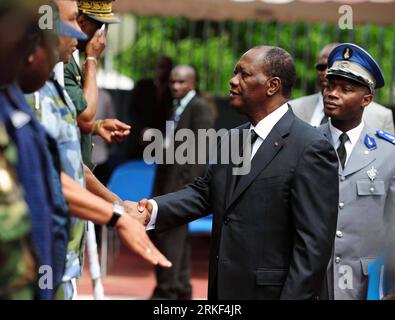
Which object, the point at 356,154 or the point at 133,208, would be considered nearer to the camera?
the point at 133,208

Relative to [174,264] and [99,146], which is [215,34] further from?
[174,264]

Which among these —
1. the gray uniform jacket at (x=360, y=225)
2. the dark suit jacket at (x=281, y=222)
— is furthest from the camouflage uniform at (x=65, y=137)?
the gray uniform jacket at (x=360, y=225)

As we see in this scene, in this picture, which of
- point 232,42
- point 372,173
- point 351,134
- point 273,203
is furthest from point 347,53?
point 232,42

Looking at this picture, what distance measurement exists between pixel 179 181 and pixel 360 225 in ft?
12.5

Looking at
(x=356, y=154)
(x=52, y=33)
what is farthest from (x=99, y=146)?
(x=52, y=33)

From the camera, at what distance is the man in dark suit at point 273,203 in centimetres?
478

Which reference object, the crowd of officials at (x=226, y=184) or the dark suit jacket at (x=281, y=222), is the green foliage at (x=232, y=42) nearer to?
the crowd of officials at (x=226, y=184)

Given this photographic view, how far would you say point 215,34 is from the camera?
62.7ft

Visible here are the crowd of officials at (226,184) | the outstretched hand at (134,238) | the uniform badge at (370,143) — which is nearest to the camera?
the crowd of officials at (226,184)

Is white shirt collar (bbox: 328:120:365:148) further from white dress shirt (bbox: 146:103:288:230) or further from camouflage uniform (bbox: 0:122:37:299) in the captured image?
camouflage uniform (bbox: 0:122:37:299)

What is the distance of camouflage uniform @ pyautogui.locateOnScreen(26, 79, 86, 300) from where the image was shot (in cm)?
397

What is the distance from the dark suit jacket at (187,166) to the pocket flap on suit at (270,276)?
4.39m

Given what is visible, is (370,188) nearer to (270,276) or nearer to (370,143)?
(370,143)

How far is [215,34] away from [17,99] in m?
15.7
